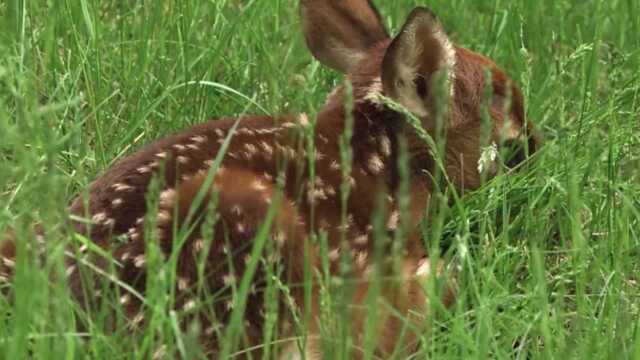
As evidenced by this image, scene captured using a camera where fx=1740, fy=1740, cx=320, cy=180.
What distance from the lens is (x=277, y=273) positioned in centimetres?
387

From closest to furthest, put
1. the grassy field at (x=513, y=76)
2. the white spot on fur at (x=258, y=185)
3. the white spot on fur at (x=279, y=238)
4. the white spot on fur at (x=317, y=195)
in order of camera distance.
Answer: the grassy field at (x=513, y=76) → the white spot on fur at (x=279, y=238) → the white spot on fur at (x=258, y=185) → the white spot on fur at (x=317, y=195)

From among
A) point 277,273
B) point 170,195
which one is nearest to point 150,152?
point 170,195

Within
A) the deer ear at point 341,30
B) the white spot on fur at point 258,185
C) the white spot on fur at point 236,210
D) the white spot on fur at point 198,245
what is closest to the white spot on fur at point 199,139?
the white spot on fur at point 258,185

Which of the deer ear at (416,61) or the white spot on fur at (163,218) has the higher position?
the deer ear at (416,61)

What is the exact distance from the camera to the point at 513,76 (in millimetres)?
5715

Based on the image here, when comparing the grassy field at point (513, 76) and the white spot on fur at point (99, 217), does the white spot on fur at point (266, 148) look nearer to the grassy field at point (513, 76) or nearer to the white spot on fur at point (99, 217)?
the grassy field at point (513, 76)

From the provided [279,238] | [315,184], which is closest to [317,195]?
[315,184]

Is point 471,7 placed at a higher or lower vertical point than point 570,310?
higher

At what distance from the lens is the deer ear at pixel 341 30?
5336 mm

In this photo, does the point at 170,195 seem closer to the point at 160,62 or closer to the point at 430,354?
the point at 430,354

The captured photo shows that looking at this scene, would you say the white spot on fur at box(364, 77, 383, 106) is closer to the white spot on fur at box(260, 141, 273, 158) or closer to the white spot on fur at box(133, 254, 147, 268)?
the white spot on fur at box(260, 141, 273, 158)

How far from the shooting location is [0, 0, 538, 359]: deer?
3.85m

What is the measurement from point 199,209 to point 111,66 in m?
1.44

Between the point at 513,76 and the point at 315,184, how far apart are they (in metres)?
1.56
